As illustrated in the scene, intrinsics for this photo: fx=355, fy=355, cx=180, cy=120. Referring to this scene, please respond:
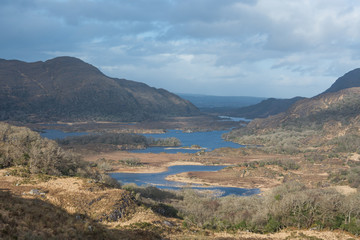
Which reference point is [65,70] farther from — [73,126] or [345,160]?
[345,160]

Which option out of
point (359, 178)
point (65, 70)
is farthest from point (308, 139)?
point (65, 70)

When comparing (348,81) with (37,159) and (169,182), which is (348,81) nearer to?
(169,182)

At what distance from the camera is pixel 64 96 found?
162 meters

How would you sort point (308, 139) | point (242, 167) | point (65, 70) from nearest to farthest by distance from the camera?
point (242, 167) → point (308, 139) → point (65, 70)

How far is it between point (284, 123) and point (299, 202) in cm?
9585

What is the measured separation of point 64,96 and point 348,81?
12848 centimetres

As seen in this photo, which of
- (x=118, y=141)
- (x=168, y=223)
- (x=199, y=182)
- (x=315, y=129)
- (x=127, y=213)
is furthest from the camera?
(x=315, y=129)

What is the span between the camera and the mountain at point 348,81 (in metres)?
153

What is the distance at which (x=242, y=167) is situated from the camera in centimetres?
5756

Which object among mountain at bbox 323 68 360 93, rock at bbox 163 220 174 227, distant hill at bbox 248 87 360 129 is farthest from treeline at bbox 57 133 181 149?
mountain at bbox 323 68 360 93

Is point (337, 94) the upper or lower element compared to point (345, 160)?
upper

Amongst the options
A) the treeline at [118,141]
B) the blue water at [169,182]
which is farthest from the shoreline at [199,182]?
the treeline at [118,141]

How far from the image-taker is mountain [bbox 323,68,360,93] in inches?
6033

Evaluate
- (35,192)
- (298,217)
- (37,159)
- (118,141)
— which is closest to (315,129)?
(118,141)
